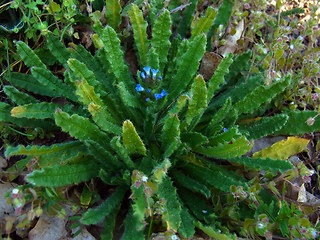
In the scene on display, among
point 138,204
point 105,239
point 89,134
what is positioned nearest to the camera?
point 138,204

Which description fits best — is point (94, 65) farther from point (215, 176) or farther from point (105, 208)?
point (215, 176)

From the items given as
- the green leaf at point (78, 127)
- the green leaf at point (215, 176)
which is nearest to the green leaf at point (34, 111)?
the green leaf at point (78, 127)

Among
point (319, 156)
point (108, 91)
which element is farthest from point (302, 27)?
point (108, 91)

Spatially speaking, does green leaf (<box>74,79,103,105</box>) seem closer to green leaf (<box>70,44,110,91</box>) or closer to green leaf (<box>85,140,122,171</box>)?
green leaf (<box>85,140,122,171</box>)

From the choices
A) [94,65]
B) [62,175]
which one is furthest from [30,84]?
[62,175]

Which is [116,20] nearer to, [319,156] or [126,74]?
[126,74]

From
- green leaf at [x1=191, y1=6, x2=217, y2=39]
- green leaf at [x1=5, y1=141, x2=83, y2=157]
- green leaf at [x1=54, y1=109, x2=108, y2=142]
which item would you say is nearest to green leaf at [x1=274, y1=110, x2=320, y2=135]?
green leaf at [x1=191, y1=6, x2=217, y2=39]

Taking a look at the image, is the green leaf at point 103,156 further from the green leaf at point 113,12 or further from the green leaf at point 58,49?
the green leaf at point 113,12
